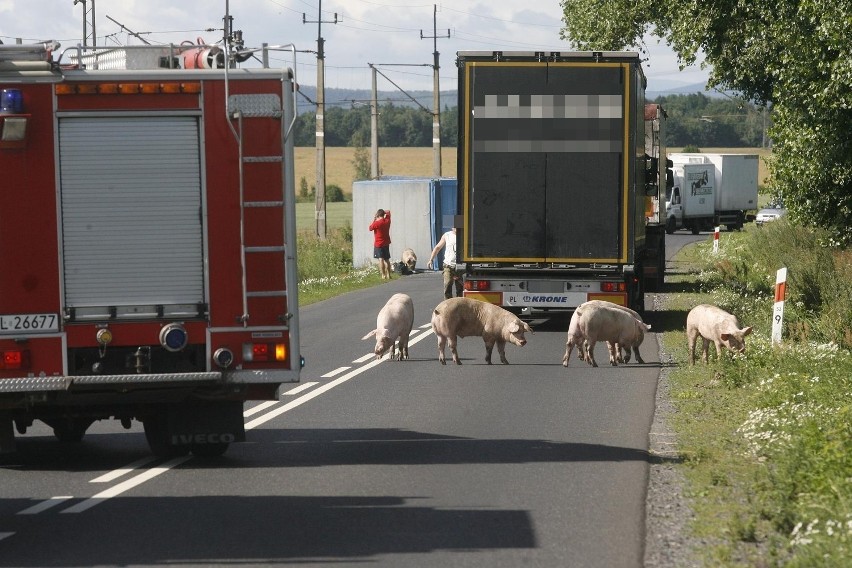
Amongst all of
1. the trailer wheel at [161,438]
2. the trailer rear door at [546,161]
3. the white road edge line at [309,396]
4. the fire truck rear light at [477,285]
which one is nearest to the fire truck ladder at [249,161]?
the trailer wheel at [161,438]

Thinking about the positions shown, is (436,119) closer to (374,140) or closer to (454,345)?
(374,140)

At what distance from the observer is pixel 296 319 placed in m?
10.6

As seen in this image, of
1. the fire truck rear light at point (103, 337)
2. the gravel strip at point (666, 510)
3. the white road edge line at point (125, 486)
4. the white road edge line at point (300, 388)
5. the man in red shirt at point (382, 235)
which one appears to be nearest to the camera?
the gravel strip at point (666, 510)

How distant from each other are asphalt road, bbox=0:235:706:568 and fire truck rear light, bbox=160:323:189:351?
916 mm

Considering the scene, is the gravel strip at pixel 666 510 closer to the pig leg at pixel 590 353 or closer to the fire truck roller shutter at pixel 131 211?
the fire truck roller shutter at pixel 131 211

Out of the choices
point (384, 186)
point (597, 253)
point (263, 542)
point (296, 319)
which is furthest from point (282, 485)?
point (384, 186)

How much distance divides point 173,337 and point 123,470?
1.12m

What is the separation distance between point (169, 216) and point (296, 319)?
1137 millimetres

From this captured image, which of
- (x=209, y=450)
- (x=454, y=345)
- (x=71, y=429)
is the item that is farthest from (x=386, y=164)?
(x=209, y=450)

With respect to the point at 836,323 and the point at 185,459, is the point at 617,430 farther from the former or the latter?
the point at 836,323

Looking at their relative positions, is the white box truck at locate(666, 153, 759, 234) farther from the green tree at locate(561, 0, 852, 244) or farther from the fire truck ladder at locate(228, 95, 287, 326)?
the fire truck ladder at locate(228, 95, 287, 326)

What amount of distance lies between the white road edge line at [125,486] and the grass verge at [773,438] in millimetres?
3674

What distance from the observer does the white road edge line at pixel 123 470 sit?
10.3m

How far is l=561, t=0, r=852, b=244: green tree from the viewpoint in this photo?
67.7 feet
